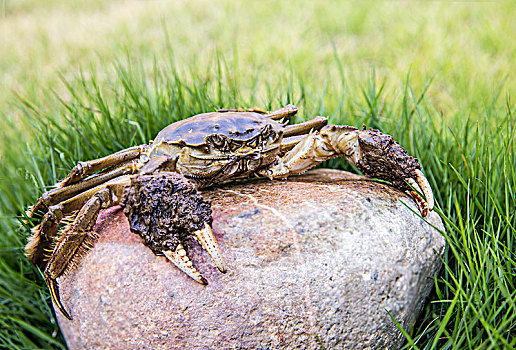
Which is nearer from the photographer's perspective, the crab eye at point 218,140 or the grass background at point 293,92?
the crab eye at point 218,140

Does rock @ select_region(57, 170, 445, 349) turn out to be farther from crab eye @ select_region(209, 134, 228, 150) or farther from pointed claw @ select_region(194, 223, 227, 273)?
crab eye @ select_region(209, 134, 228, 150)

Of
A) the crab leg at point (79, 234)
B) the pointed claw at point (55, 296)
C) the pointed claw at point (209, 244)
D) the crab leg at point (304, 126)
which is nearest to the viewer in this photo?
the pointed claw at point (209, 244)

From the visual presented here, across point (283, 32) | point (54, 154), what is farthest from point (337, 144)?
point (283, 32)

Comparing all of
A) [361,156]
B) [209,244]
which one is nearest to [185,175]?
[209,244]

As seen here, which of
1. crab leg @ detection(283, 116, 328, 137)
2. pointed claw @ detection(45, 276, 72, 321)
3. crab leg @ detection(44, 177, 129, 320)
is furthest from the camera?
crab leg @ detection(283, 116, 328, 137)

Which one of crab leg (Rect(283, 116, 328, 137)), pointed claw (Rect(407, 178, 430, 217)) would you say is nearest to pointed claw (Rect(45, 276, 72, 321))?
crab leg (Rect(283, 116, 328, 137))

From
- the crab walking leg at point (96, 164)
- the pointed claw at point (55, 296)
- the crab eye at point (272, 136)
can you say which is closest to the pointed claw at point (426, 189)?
the crab eye at point (272, 136)

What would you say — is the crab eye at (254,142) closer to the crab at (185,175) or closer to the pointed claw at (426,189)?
the crab at (185,175)
